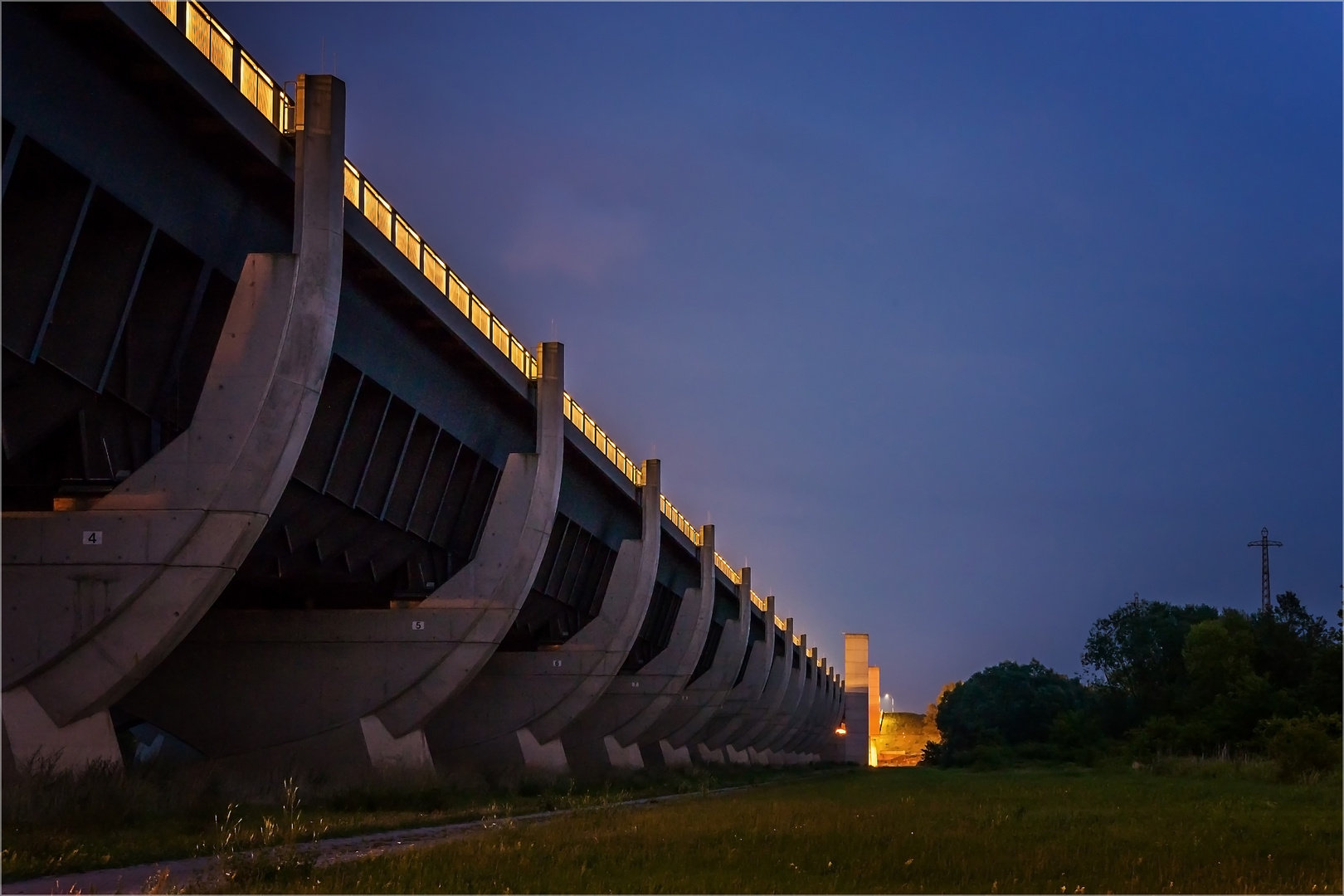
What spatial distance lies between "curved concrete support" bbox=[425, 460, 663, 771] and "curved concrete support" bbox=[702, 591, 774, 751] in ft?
135

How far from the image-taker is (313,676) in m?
30.0

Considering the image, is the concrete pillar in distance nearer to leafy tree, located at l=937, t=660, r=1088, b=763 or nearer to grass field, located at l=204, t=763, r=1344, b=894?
leafy tree, located at l=937, t=660, r=1088, b=763

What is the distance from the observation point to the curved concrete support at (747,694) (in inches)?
3410

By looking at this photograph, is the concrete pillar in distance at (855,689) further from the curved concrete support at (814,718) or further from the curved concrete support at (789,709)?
the curved concrete support at (789,709)

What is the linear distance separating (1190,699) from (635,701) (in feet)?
127

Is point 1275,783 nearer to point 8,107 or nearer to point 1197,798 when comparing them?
point 1197,798

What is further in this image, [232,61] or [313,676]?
[313,676]

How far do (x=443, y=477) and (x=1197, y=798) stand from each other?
1947 cm

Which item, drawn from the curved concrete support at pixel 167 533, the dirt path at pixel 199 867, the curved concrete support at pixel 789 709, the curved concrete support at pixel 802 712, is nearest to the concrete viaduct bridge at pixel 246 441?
the curved concrete support at pixel 167 533

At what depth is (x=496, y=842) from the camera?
55.3ft

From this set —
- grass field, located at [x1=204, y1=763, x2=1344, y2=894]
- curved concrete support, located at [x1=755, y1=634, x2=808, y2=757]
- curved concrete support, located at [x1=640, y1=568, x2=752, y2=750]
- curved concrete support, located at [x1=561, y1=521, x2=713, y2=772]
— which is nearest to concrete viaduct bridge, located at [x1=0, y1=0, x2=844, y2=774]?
grass field, located at [x1=204, y1=763, x2=1344, y2=894]

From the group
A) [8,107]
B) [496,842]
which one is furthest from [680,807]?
[8,107]

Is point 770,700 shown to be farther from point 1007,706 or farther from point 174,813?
point 174,813

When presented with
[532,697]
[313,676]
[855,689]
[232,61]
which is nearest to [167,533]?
[232,61]
